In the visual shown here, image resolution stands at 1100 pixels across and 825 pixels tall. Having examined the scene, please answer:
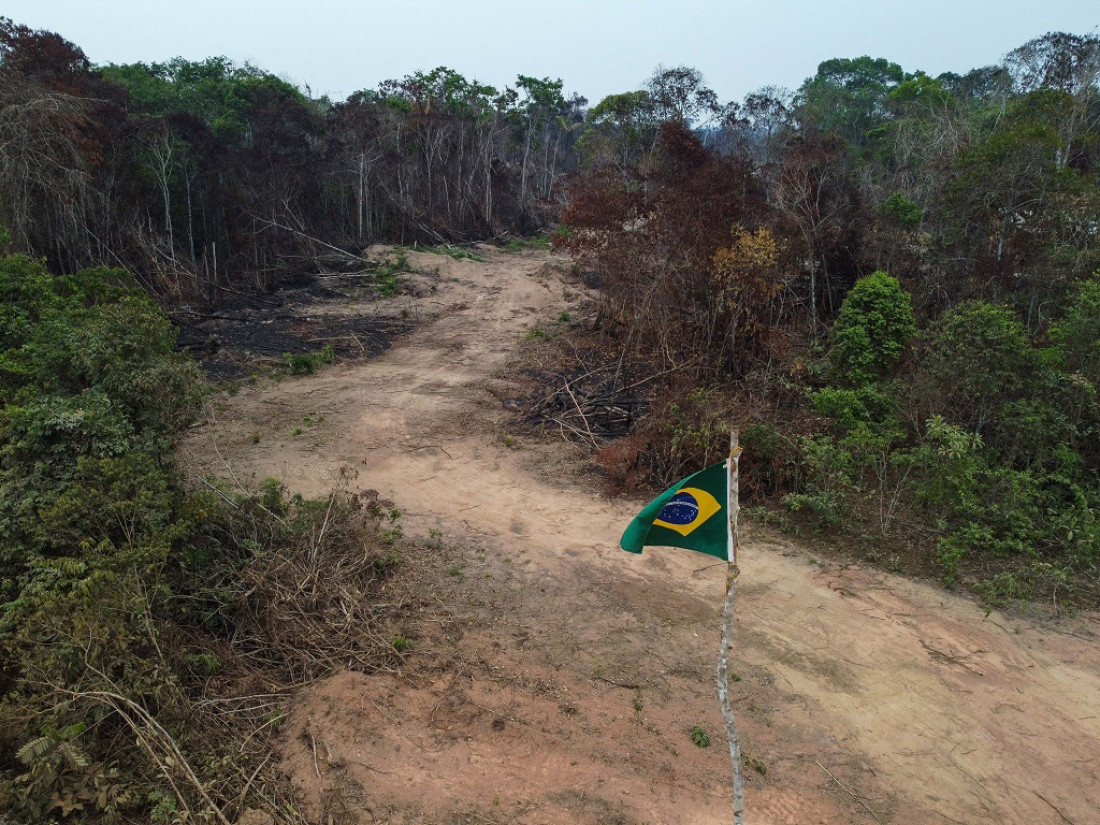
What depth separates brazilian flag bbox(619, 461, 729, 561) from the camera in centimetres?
399

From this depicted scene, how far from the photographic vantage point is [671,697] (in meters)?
5.61

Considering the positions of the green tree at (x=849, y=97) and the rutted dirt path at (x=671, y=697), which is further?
the green tree at (x=849, y=97)

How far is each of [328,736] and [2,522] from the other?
3209mm

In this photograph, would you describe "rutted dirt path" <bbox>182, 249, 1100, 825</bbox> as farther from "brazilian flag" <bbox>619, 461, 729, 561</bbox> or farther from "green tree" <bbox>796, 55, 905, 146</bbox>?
"green tree" <bbox>796, 55, 905, 146</bbox>

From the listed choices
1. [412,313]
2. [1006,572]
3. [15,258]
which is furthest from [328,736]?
[412,313]

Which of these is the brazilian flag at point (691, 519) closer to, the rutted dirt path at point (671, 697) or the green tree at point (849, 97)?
the rutted dirt path at point (671, 697)

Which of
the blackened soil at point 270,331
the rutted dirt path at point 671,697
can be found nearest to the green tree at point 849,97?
the blackened soil at point 270,331

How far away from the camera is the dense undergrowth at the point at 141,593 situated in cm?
437

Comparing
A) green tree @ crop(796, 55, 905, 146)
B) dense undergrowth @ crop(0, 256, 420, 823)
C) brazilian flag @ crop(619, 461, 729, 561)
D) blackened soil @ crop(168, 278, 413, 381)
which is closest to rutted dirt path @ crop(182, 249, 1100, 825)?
dense undergrowth @ crop(0, 256, 420, 823)

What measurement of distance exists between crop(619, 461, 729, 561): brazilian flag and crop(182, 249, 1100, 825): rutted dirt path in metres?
1.94

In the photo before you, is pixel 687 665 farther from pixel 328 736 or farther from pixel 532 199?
pixel 532 199

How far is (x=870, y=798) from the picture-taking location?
15.5 feet

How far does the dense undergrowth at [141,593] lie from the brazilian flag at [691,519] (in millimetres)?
2888

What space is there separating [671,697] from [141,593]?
424 cm
